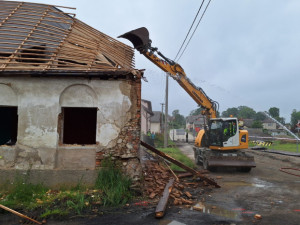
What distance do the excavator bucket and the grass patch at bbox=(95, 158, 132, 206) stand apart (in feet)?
19.3

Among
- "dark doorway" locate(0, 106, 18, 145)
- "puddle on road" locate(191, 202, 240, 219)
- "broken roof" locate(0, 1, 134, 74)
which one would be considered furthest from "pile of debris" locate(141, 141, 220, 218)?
"dark doorway" locate(0, 106, 18, 145)

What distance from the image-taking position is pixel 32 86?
730 centimetres

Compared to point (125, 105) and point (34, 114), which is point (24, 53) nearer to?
point (34, 114)

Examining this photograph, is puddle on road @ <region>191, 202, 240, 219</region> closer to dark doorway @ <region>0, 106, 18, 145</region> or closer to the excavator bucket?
the excavator bucket

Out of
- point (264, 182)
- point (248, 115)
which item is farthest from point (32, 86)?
point (248, 115)

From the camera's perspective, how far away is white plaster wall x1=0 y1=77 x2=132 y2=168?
7.27 m

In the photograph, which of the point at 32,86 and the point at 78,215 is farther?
A: the point at 32,86

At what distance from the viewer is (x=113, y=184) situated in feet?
22.9

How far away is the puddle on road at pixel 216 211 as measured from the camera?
6.19 metres

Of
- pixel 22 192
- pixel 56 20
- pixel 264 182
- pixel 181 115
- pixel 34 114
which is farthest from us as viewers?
pixel 181 115

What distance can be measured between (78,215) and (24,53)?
5133mm

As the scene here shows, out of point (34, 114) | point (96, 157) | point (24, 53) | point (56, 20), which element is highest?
point (56, 20)

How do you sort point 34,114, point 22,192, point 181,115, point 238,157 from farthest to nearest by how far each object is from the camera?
point 181,115
point 238,157
point 34,114
point 22,192

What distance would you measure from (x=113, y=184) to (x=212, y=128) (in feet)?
24.2
